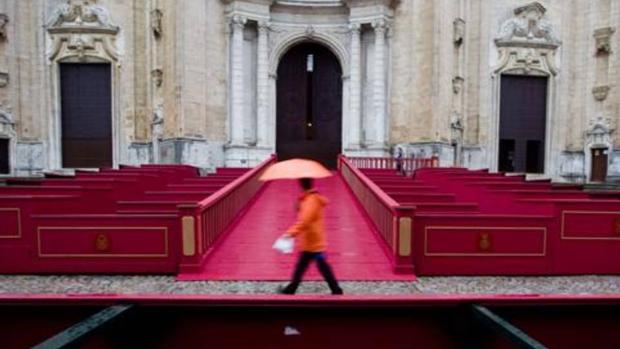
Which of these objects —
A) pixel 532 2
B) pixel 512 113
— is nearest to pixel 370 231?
pixel 512 113

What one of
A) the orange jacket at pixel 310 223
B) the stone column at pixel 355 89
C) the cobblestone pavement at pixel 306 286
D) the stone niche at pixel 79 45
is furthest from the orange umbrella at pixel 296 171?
the stone niche at pixel 79 45

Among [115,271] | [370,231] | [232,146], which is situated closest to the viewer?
[115,271]

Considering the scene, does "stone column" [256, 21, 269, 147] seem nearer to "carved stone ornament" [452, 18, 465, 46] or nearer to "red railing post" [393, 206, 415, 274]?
"carved stone ornament" [452, 18, 465, 46]

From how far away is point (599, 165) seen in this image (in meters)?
21.1

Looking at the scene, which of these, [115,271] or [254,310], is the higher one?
[254,310]

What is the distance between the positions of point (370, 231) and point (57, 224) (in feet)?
18.1

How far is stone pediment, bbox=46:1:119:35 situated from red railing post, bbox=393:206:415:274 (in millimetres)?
19274

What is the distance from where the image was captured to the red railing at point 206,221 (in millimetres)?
6152

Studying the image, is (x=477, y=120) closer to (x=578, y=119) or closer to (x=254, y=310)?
(x=578, y=119)

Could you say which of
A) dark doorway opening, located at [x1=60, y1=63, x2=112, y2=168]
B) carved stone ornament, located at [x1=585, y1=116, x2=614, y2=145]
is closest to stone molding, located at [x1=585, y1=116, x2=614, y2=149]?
carved stone ornament, located at [x1=585, y1=116, x2=614, y2=145]

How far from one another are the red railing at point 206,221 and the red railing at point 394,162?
33.9 ft

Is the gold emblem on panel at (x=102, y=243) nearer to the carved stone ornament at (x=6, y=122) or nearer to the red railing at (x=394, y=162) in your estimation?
the red railing at (x=394, y=162)

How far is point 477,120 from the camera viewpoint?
834 inches

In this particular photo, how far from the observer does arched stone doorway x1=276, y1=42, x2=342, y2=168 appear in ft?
75.9
